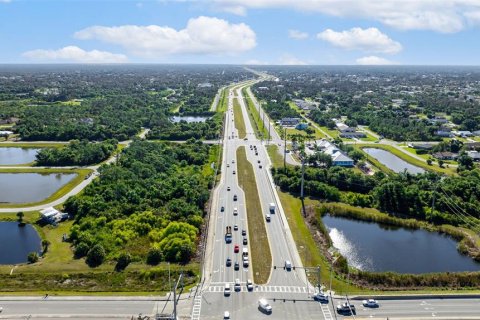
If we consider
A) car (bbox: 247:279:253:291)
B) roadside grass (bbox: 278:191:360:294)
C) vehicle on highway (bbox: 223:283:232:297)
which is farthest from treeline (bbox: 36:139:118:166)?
car (bbox: 247:279:253:291)

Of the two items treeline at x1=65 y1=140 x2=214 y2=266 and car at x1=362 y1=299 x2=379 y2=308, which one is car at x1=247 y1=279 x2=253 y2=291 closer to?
treeline at x1=65 y1=140 x2=214 y2=266

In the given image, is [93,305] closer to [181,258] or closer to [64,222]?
[181,258]

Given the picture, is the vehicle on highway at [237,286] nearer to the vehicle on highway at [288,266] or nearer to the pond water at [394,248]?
the vehicle on highway at [288,266]

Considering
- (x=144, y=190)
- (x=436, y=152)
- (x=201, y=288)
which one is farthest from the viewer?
(x=436, y=152)

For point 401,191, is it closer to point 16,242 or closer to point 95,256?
point 95,256

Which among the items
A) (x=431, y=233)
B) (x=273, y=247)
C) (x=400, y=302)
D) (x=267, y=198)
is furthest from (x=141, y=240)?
(x=431, y=233)
